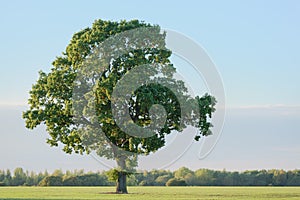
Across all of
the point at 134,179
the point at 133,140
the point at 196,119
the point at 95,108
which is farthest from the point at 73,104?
the point at 134,179

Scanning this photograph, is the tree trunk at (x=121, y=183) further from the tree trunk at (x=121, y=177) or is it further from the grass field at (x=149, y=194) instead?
the grass field at (x=149, y=194)

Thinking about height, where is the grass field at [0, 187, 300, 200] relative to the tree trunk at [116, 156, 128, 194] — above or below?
below

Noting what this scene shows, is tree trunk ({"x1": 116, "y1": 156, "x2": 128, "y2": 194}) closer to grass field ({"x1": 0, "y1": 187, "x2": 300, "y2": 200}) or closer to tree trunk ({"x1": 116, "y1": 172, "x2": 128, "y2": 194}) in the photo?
tree trunk ({"x1": 116, "y1": 172, "x2": 128, "y2": 194})

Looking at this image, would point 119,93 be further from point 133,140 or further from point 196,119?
point 196,119

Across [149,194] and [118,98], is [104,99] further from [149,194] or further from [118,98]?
[149,194]

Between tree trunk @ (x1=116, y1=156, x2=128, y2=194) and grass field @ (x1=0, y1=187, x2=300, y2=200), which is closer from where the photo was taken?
grass field @ (x1=0, y1=187, x2=300, y2=200)

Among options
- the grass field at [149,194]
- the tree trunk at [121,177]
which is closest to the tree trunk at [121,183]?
the tree trunk at [121,177]

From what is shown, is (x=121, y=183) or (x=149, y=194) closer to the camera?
(x=149, y=194)

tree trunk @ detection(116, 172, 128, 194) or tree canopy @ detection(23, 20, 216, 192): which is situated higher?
tree canopy @ detection(23, 20, 216, 192)

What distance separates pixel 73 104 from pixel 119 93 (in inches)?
160

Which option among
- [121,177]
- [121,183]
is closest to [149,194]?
[121,183]

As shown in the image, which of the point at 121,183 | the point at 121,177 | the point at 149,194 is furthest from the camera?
the point at 121,177

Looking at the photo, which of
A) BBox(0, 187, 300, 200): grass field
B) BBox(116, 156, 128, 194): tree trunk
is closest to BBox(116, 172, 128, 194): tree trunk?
BBox(116, 156, 128, 194): tree trunk

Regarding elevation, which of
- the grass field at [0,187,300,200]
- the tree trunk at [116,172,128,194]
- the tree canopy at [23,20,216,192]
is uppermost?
the tree canopy at [23,20,216,192]
